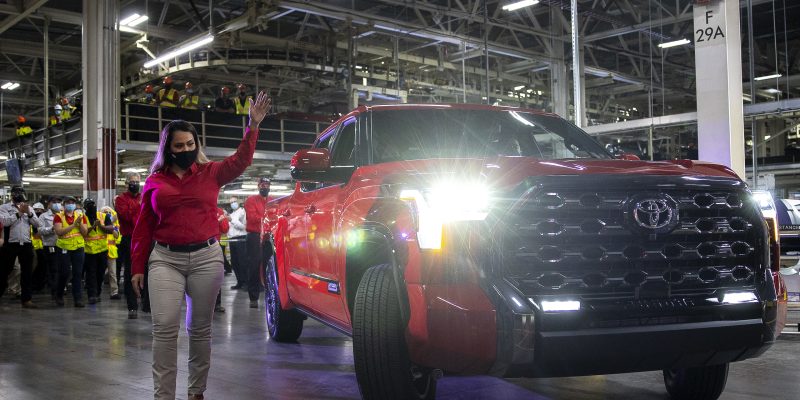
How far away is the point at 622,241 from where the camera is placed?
11.1 ft

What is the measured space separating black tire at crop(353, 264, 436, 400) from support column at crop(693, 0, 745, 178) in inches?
273

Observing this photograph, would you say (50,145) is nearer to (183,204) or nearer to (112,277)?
(112,277)

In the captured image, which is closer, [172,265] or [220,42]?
[172,265]

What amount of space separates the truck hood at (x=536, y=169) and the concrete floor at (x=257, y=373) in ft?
5.47

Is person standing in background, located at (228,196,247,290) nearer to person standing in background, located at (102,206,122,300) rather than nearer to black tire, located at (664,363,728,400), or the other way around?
person standing in background, located at (102,206,122,300)

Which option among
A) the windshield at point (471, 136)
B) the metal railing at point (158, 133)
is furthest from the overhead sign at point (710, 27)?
the metal railing at point (158, 133)

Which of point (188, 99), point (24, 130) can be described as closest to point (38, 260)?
point (188, 99)

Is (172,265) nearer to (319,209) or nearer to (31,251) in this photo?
(319,209)

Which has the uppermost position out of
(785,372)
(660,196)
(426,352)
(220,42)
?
(220,42)

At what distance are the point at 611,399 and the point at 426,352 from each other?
182 cm

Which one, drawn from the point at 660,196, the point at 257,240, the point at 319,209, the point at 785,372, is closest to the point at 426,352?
the point at 660,196

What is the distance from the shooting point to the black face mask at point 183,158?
426 centimetres

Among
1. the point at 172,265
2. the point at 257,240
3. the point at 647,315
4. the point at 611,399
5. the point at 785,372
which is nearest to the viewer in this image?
the point at 647,315

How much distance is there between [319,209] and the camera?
5176 millimetres
